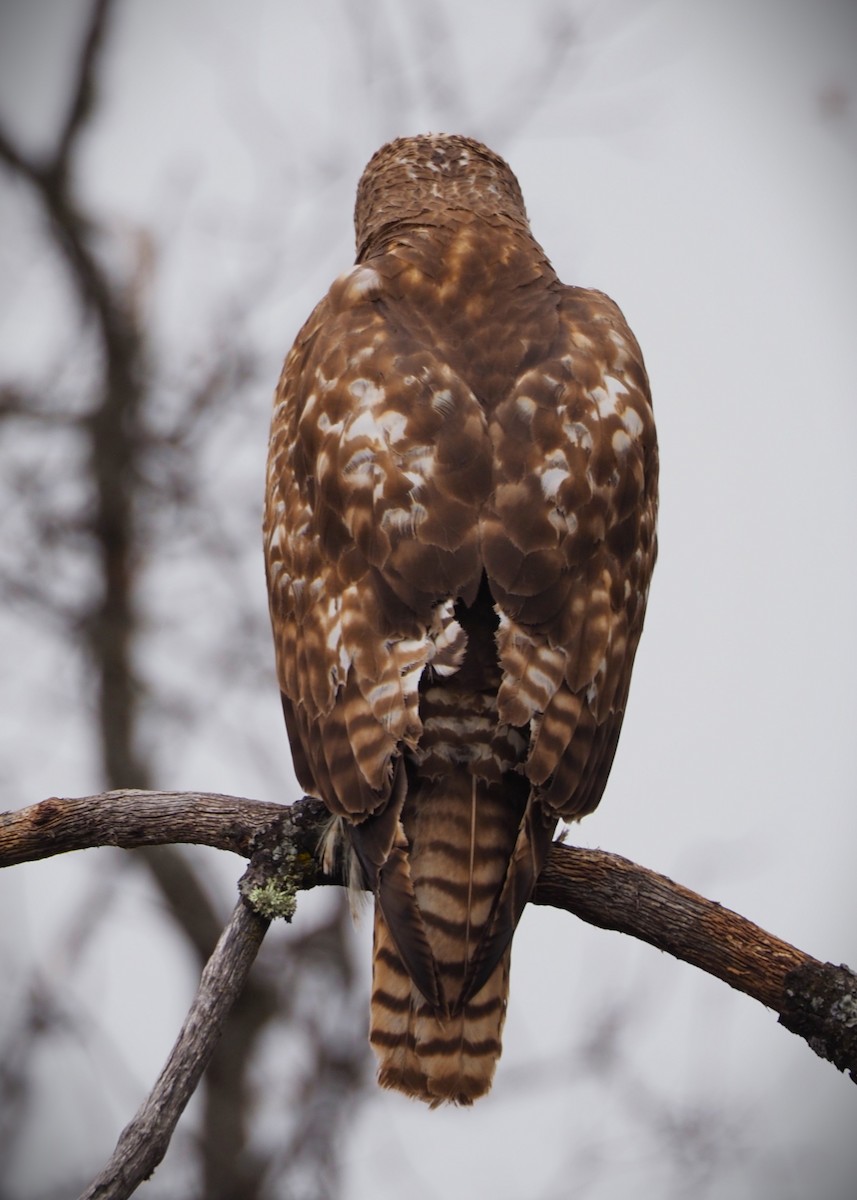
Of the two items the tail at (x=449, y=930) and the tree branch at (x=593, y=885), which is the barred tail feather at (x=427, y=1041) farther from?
the tree branch at (x=593, y=885)

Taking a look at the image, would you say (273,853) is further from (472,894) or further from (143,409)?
(143,409)

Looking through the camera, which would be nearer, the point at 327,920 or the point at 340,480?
the point at 340,480

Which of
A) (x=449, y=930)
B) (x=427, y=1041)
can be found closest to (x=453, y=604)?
(x=449, y=930)

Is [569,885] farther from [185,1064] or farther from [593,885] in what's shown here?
[185,1064]

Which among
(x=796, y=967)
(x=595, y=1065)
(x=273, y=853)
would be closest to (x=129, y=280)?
(x=595, y=1065)

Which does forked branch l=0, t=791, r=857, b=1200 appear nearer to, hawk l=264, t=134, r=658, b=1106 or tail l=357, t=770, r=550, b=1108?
hawk l=264, t=134, r=658, b=1106

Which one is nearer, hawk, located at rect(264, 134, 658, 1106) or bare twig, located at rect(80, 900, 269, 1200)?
bare twig, located at rect(80, 900, 269, 1200)

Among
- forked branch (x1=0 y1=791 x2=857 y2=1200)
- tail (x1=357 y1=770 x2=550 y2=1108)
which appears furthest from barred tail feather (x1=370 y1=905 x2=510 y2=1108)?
forked branch (x1=0 y1=791 x2=857 y2=1200)

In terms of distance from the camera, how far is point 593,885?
3.47 metres

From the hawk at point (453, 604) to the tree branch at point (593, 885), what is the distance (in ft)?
0.48

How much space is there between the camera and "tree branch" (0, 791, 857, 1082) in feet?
11.0

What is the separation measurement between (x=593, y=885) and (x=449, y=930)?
1.35 ft

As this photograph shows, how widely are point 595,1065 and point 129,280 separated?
180 inches

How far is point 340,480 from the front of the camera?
3529mm
